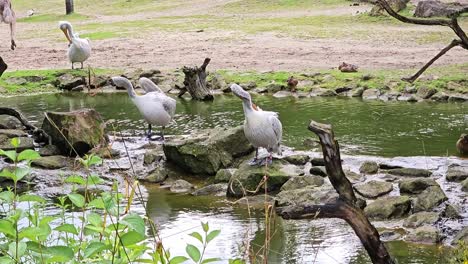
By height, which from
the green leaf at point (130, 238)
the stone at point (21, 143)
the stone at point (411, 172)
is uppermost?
the green leaf at point (130, 238)

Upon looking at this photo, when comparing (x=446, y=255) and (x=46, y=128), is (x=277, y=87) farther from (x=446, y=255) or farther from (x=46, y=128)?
(x=446, y=255)

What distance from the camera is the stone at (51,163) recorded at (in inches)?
459

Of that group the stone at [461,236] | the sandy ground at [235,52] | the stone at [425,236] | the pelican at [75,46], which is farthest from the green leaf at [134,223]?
the pelican at [75,46]

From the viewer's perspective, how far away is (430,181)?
10195 millimetres

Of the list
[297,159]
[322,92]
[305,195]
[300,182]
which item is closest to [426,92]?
[322,92]

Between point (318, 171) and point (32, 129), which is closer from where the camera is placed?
point (318, 171)

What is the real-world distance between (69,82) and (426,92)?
8149mm

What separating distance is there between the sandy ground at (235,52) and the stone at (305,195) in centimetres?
1107

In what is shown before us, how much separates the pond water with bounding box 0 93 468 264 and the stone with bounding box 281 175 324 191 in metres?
0.79

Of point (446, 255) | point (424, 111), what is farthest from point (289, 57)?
point (446, 255)

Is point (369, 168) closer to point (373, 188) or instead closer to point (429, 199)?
point (373, 188)

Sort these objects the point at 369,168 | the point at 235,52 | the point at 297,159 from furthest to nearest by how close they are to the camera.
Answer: the point at 235,52 < the point at 297,159 < the point at 369,168

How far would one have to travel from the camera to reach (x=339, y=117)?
1502 centimetres

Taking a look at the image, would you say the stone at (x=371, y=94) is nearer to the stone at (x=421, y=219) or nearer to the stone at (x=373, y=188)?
the stone at (x=373, y=188)
